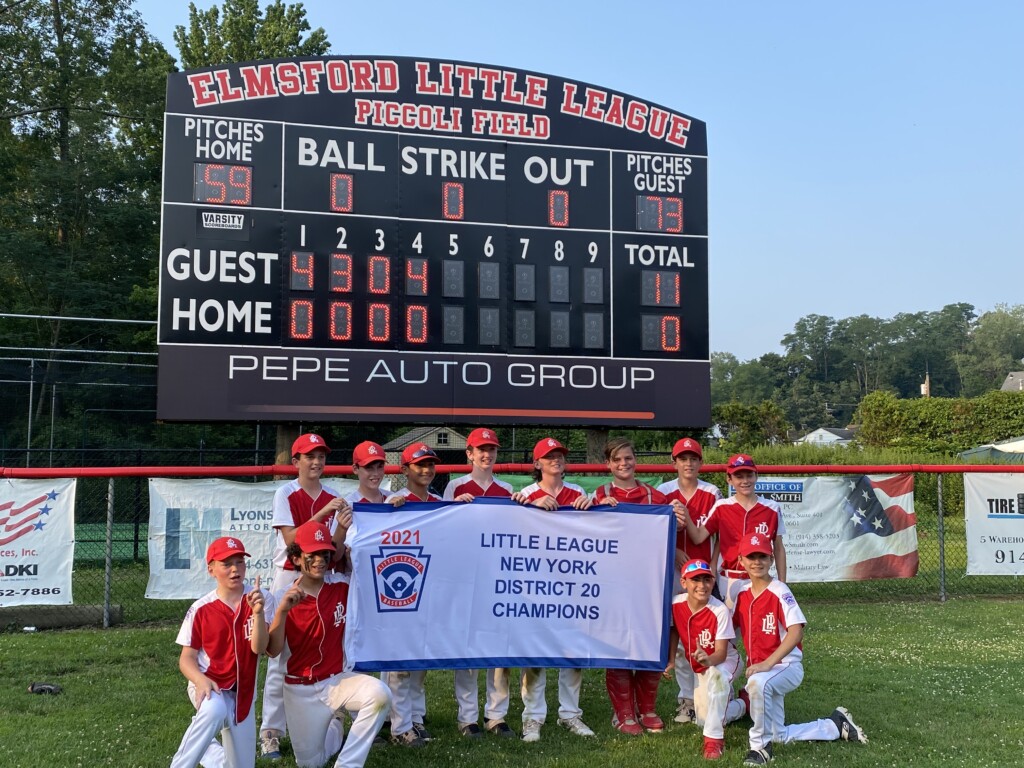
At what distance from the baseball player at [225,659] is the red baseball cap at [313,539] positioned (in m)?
0.30

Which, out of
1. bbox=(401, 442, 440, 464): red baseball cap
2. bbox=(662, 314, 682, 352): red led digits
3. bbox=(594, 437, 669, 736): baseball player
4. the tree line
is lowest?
bbox=(594, 437, 669, 736): baseball player

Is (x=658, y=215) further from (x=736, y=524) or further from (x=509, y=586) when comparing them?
(x=509, y=586)

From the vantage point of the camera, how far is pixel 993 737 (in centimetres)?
491

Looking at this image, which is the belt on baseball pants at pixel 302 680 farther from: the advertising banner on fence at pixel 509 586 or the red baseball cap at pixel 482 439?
the red baseball cap at pixel 482 439

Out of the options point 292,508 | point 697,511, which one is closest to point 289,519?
point 292,508

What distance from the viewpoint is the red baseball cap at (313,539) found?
4.39 meters

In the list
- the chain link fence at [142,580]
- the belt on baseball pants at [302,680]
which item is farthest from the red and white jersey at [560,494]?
the chain link fence at [142,580]

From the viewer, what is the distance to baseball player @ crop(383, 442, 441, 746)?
16.0 feet

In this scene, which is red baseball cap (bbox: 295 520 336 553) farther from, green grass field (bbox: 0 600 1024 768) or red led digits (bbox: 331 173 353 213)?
red led digits (bbox: 331 173 353 213)

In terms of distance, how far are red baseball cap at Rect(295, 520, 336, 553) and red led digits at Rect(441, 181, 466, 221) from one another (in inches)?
253

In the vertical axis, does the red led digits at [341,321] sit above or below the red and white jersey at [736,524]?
above

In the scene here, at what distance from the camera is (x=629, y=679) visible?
5.23 meters

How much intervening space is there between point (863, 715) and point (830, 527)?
435 cm

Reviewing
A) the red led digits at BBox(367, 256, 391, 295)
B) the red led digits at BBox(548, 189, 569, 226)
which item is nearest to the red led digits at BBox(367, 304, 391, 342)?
the red led digits at BBox(367, 256, 391, 295)
